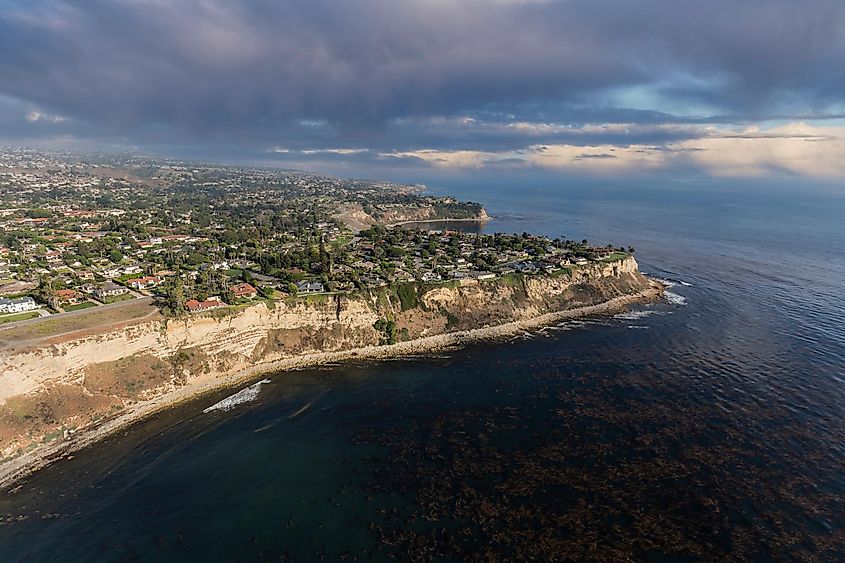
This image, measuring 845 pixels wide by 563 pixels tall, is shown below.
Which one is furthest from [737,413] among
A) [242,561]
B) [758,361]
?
[242,561]

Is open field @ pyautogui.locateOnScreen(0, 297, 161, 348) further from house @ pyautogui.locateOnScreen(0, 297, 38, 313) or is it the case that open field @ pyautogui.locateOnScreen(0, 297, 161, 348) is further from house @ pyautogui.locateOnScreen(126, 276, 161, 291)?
house @ pyautogui.locateOnScreen(126, 276, 161, 291)

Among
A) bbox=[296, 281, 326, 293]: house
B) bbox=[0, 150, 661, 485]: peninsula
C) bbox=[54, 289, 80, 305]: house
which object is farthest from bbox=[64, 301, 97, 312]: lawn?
bbox=[296, 281, 326, 293]: house

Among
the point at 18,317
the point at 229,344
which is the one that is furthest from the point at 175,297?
the point at 18,317

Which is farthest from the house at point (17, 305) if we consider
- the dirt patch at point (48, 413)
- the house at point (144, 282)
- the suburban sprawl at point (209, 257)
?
the dirt patch at point (48, 413)

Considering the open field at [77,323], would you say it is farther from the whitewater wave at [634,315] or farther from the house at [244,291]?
the whitewater wave at [634,315]

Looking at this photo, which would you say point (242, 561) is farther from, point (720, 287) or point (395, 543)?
point (720, 287)
